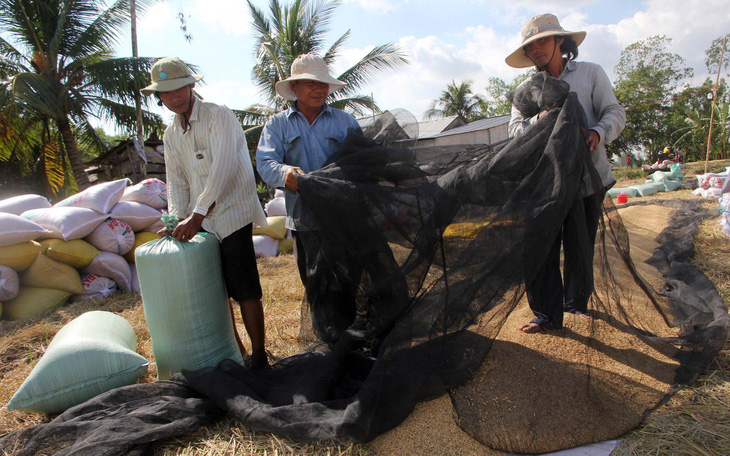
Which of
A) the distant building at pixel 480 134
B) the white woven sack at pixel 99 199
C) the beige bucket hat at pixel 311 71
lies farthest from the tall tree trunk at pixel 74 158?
the distant building at pixel 480 134

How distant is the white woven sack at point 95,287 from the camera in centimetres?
411

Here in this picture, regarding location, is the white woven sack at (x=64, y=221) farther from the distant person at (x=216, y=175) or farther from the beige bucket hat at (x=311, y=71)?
the beige bucket hat at (x=311, y=71)

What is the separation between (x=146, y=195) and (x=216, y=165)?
2979 mm

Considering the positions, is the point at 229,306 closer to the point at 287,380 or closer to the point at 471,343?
the point at 287,380

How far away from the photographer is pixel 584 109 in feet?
7.26

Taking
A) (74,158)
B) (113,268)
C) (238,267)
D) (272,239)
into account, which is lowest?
(272,239)

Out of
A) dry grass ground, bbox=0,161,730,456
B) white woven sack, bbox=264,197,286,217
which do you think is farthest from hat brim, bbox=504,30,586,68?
white woven sack, bbox=264,197,286,217

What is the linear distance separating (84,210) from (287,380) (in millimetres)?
3181

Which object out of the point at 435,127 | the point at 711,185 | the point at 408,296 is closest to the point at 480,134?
the point at 435,127

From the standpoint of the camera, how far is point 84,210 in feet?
13.4

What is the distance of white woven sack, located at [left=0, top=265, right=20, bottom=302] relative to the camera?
3.57 meters

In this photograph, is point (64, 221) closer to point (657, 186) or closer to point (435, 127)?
point (657, 186)

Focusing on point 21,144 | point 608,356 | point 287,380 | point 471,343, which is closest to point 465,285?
point 471,343

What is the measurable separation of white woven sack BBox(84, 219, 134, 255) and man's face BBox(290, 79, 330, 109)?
2.97 meters
